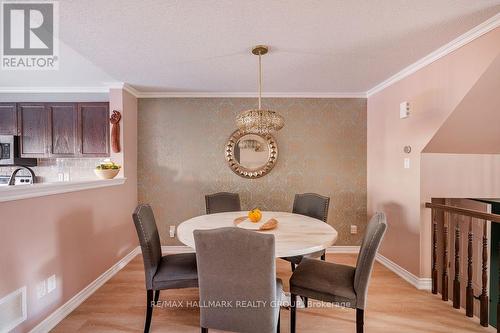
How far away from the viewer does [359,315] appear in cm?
161

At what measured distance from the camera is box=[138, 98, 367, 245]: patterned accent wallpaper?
3.55 meters

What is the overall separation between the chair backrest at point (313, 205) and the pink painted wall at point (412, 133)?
0.95 m

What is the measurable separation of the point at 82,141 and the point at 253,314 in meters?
3.18

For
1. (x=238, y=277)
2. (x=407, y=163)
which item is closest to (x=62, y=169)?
(x=238, y=277)

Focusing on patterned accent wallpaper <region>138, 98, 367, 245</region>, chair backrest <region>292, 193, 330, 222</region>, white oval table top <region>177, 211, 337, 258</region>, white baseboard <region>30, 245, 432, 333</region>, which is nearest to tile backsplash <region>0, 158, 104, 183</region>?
patterned accent wallpaper <region>138, 98, 367, 245</region>

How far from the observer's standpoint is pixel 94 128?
3287 mm

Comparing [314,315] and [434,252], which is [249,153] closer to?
[314,315]

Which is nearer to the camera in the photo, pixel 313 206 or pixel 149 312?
pixel 149 312

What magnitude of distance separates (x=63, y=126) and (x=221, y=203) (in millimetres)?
Answer: 2412

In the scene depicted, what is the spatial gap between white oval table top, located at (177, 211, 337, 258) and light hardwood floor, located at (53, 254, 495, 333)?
0.78 metres

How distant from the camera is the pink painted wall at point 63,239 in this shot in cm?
163

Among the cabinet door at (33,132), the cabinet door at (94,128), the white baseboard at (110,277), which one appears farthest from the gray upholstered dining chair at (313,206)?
the cabinet door at (33,132)

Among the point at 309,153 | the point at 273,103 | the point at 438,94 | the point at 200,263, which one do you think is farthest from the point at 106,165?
the point at 438,94
